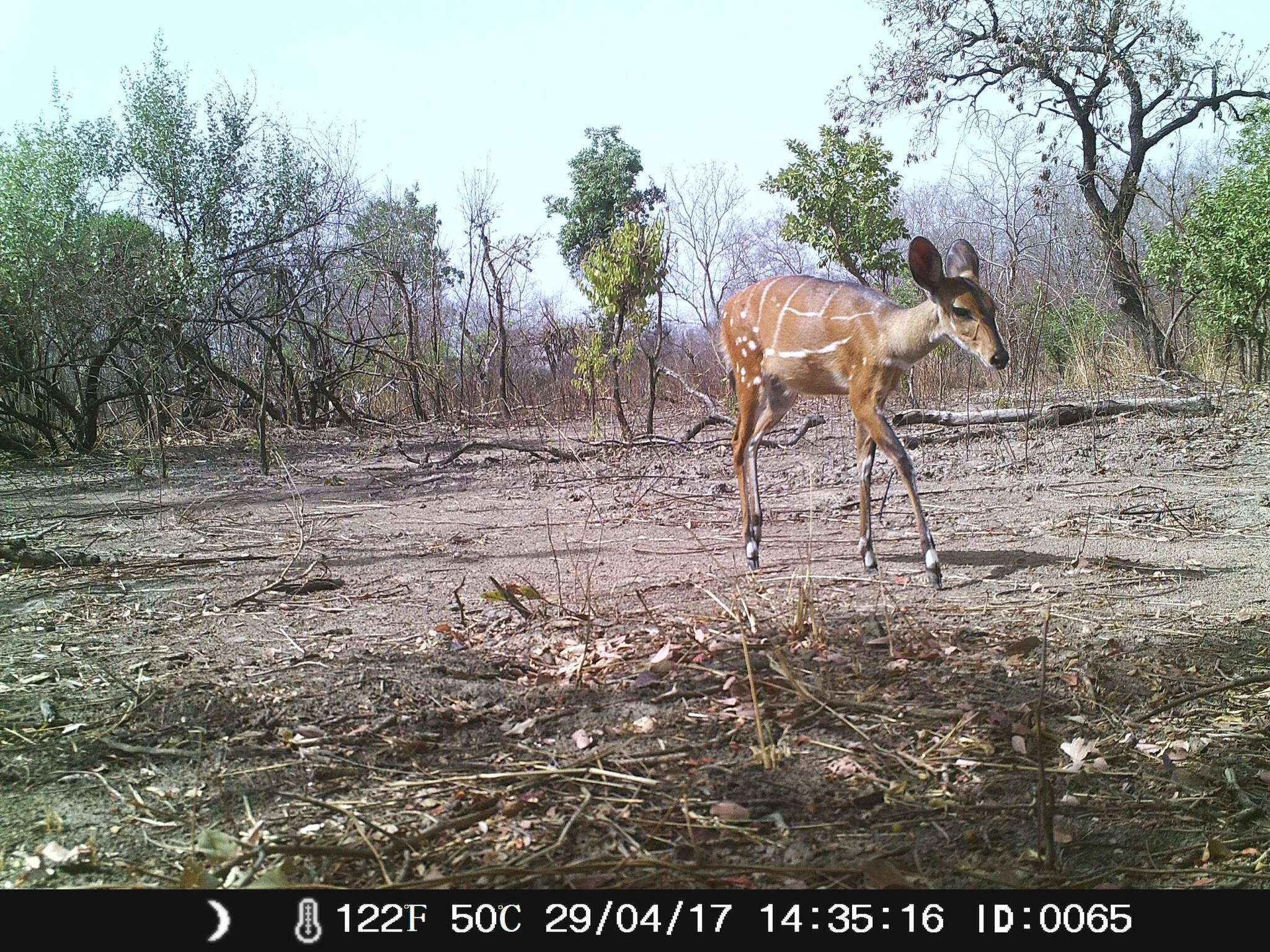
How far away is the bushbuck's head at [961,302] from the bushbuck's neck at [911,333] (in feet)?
0.10

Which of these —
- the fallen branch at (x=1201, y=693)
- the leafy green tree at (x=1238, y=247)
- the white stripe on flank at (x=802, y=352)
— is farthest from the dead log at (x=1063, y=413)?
the fallen branch at (x=1201, y=693)

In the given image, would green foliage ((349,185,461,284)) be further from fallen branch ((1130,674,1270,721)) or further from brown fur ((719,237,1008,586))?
fallen branch ((1130,674,1270,721))

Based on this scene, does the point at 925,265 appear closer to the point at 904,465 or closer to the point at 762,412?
the point at 904,465

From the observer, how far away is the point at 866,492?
5.16 meters

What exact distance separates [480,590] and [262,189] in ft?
48.8

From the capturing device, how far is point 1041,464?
8.49 metres

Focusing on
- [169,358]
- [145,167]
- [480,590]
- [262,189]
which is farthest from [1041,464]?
[145,167]

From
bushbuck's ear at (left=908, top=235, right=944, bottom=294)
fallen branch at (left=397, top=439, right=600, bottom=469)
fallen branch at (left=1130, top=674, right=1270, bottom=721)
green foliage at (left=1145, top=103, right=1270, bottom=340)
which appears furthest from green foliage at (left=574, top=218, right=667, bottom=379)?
fallen branch at (left=1130, top=674, right=1270, bottom=721)

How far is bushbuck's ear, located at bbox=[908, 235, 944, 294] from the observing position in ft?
15.6

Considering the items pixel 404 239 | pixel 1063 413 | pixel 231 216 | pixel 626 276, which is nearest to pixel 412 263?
pixel 404 239

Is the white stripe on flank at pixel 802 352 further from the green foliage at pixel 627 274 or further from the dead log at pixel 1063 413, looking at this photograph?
the green foliage at pixel 627 274

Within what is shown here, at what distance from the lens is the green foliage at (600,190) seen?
29266 mm

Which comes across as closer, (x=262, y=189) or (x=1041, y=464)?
(x=1041, y=464)
